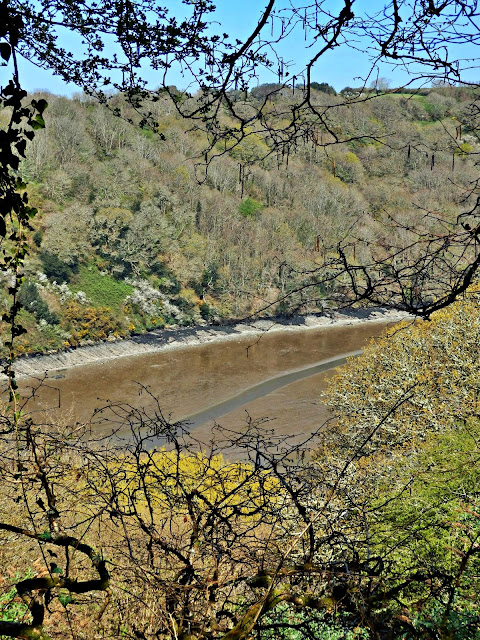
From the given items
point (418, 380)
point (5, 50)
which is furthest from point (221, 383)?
point (5, 50)

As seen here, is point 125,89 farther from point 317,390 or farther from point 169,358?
point 169,358

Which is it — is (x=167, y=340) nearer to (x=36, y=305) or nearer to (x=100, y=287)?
(x=100, y=287)

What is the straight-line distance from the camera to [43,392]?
25.6 meters

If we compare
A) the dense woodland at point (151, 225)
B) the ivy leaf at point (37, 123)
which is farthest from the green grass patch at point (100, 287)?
the ivy leaf at point (37, 123)

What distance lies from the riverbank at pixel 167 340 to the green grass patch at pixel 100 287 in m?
4.44

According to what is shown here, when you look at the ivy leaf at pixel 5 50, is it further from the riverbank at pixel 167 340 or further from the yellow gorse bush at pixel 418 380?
the riverbank at pixel 167 340

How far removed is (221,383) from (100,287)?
17990 millimetres

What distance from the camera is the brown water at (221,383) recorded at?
68.3ft

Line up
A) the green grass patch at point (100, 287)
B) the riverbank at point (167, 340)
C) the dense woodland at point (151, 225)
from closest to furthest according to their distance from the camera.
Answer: the riverbank at point (167, 340)
the dense woodland at point (151, 225)
the green grass patch at point (100, 287)

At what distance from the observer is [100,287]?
40031 millimetres

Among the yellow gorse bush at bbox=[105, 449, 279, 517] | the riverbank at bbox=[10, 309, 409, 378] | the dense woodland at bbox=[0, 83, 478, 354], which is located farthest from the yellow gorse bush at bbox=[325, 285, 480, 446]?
the dense woodland at bbox=[0, 83, 478, 354]

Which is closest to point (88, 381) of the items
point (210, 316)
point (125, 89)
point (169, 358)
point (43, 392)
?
point (43, 392)

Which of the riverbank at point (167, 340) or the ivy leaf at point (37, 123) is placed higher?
the ivy leaf at point (37, 123)

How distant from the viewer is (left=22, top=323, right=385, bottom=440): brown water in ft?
68.3
